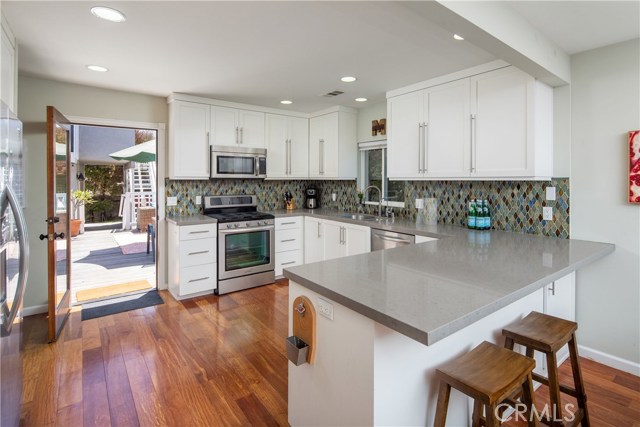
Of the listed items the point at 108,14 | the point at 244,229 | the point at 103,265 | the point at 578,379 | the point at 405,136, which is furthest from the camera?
the point at 103,265

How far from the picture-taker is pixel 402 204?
4148 mm

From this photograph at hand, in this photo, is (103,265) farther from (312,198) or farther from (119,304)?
(312,198)

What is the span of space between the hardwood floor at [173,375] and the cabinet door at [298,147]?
7.38 ft

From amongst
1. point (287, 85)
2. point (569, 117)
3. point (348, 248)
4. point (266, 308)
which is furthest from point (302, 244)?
point (569, 117)

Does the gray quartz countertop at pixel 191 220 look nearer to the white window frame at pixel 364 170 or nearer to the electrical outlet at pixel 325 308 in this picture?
the white window frame at pixel 364 170

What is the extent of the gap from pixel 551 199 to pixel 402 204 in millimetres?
1653

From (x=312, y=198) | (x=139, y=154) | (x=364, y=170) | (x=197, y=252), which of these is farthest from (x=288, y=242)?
(x=139, y=154)

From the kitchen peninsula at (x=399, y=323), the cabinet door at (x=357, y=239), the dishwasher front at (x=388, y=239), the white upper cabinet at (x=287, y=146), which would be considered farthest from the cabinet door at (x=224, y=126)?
the kitchen peninsula at (x=399, y=323)

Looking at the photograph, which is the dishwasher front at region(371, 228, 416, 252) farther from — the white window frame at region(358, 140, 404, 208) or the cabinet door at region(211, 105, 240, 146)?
the cabinet door at region(211, 105, 240, 146)

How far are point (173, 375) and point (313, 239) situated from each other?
247 centimetres

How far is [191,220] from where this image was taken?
3.85m

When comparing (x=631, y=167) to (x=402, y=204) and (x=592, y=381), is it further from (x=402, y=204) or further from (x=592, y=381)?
(x=402, y=204)

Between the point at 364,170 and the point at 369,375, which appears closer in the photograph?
the point at 369,375

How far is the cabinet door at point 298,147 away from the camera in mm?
4859
